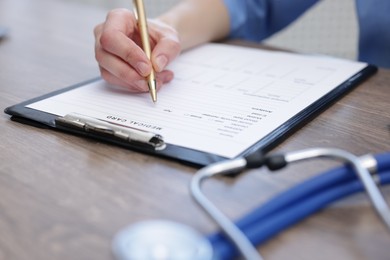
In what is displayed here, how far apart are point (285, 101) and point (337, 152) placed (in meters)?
0.20

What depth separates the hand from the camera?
2.16 feet

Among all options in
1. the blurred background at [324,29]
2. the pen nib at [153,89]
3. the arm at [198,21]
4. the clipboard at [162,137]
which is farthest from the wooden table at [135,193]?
the blurred background at [324,29]

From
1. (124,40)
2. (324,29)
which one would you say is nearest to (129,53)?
(124,40)

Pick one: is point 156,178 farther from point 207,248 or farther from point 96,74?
point 96,74

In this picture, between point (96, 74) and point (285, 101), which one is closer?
point (285, 101)

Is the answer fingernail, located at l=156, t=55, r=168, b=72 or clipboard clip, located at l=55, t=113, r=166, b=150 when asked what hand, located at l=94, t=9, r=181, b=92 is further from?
clipboard clip, located at l=55, t=113, r=166, b=150

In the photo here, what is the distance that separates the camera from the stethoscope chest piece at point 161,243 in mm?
321

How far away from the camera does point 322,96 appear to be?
2.04ft

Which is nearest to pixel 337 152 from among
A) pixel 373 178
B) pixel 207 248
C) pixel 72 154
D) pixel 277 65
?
pixel 373 178

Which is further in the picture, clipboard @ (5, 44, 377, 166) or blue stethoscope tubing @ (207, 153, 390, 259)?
clipboard @ (5, 44, 377, 166)

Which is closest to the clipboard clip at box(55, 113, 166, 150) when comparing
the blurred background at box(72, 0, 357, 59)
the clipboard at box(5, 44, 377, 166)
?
the clipboard at box(5, 44, 377, 166)

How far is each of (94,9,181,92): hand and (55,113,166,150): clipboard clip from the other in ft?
0.39

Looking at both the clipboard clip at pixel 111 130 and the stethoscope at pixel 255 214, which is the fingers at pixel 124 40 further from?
the stethoscope at pixel 255 214

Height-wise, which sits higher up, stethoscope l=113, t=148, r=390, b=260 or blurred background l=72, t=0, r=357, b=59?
stethoscope l=113, t=148, r=390, b=260
